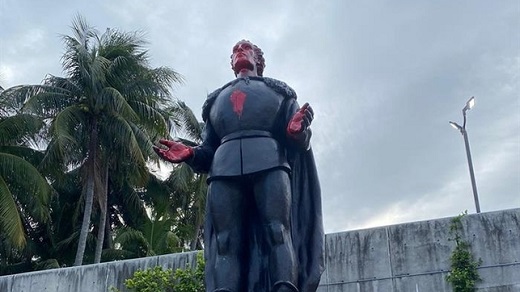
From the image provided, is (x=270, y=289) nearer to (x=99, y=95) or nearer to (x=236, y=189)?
(x=236, y=189)

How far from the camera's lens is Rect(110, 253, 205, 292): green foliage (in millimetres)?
12219

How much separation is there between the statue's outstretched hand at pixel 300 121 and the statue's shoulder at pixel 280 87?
37cm

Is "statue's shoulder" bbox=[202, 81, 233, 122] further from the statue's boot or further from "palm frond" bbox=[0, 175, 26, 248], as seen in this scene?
"palm frond" bbox=[0, 175, 26, 248]

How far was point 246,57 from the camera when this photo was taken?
5.71 m

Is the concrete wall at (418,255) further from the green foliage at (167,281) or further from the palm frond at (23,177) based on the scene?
the palm frond at (23,177)

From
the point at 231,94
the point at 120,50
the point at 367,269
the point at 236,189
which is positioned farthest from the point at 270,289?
the point at 120,50

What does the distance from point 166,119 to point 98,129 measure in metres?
2.48

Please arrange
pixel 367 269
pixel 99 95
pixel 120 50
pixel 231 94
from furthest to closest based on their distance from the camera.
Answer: pixel 120 50 → pixel 99 95 → pixel 367 269 → pixel 231 94

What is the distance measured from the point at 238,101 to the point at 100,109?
17.4 meters

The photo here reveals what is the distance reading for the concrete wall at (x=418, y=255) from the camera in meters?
11.7

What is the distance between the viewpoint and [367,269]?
486 inches

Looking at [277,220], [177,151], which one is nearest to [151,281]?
[177,151]

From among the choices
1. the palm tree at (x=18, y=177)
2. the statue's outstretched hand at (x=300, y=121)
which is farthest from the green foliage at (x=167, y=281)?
the statue's outstretched hand at (x=300, y=121)

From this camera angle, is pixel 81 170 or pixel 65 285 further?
pixel 81 170
